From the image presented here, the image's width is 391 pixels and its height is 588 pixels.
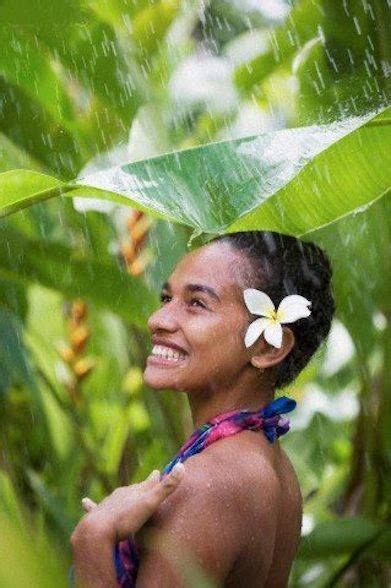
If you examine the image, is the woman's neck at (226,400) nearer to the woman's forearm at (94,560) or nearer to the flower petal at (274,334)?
the flower petal at (274,334)

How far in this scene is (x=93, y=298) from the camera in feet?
4.69

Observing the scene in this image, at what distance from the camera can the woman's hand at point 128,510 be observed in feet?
3.06

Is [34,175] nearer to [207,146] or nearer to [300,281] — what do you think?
[207,146]

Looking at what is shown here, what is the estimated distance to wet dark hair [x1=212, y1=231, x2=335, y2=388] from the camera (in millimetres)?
1101

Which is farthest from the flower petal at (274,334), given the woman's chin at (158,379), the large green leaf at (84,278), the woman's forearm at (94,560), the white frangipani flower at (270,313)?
the large green leaf at (84,278)

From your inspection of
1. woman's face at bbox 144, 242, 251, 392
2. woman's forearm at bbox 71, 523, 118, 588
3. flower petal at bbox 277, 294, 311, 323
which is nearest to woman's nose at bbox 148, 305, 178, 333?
woman's face at bbox 144, 242, 251, 392

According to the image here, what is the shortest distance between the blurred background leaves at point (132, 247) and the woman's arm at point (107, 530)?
1.40ft

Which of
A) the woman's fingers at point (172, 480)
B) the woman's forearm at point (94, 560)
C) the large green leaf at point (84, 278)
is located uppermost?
the large green leaf at point (84, 278)

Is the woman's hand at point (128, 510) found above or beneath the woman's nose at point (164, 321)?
beneath

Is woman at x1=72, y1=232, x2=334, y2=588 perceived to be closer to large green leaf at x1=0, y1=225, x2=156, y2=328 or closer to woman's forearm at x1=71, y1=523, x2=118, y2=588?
woman's forearm at x1=71, y1=523, x2=118, y2=588

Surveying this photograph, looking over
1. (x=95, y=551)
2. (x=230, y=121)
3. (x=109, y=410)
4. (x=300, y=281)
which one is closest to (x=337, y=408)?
(x=109, y=410)

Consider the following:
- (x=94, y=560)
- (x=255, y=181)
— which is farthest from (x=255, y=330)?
(x=94, y=560)

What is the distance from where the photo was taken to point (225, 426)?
1.04m

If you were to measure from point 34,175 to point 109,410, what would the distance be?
910 millimetres
